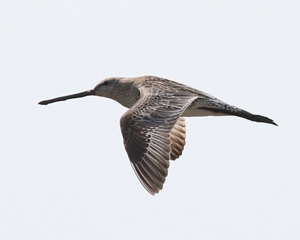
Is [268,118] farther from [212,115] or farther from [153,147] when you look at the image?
[153,147]

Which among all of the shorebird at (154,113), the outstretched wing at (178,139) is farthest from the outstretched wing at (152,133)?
the outstretched wing at (178,139)

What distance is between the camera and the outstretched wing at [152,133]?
416 inches

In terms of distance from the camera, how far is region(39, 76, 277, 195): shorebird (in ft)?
35.1

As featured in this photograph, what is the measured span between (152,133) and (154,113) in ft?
1.63

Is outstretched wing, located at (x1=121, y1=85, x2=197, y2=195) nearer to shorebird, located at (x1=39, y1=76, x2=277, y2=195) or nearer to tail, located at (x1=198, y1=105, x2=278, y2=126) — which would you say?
shorebird, located at (x1=39, y1=76, x2=277, y2=195)

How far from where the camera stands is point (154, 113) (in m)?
11.4

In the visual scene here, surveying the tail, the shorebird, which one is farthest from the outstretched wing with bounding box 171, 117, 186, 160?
the tail

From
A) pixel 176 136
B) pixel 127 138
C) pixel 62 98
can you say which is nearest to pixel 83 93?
pixel 62 98

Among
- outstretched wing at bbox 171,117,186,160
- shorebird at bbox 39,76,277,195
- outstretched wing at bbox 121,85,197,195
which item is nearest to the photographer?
outstretched wing at bbox 121,85,197,195

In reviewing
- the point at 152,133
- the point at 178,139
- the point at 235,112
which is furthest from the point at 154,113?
the point at 178,139

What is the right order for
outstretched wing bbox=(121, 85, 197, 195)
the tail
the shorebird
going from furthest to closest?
the tail
the shorebird
outstretched wing bbox=(121, 85, 197, 195)

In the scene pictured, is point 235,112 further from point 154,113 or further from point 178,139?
point 154,113

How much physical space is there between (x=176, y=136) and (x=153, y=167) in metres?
2.91

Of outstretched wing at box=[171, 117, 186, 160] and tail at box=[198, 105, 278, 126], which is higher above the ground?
tail at box=[198, 105, 278, 126]
